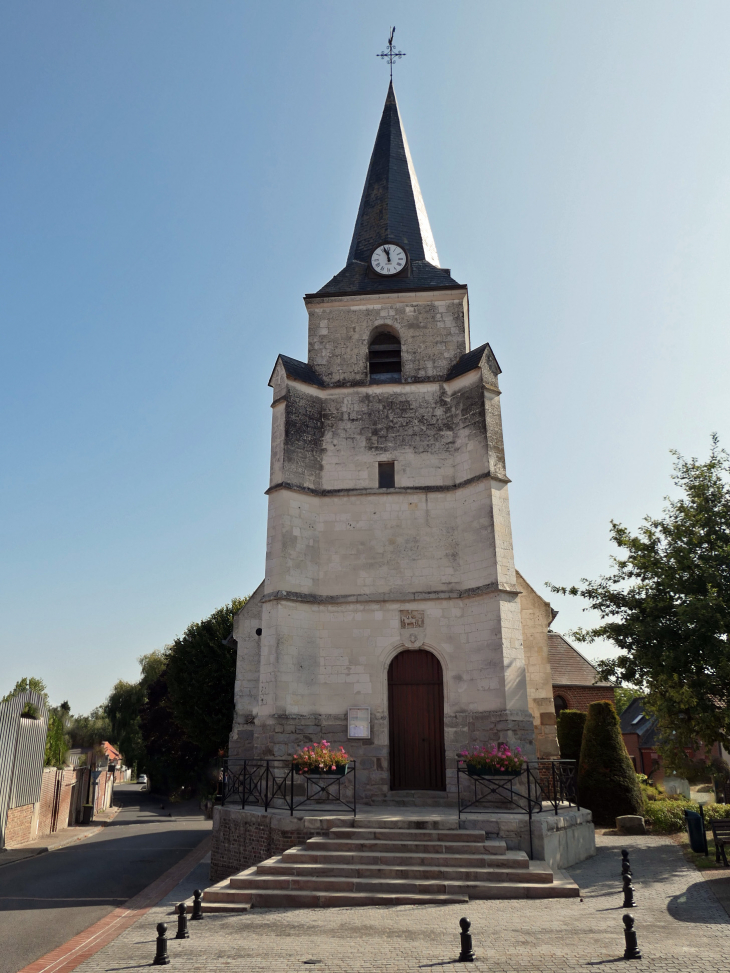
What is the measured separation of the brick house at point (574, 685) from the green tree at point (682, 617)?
10.9 meters

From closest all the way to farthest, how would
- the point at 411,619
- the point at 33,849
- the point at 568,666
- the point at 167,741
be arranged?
the point at 411,619, the point at 33,849, the point at 568,666, the point at 167,741

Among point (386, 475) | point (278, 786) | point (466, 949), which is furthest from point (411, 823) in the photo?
point (386, 475)

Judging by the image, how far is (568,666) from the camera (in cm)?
2527

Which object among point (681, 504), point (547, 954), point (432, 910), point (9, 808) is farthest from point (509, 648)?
point (9, 808)

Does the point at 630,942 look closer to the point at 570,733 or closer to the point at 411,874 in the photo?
the point at 411,874

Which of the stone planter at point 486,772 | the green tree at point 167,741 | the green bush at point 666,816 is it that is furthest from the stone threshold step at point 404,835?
the green tree at point 167,741

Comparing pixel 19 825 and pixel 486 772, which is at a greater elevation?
pixel 486 772

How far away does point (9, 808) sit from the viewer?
17.4 metres

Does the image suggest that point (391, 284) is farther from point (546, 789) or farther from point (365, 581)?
point (546, 789)

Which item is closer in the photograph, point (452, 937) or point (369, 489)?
point (452, 937)

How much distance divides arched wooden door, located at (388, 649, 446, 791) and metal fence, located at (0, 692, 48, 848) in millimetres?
10021

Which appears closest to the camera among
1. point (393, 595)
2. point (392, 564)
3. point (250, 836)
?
point (250, 836)

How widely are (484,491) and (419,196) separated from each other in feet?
33.7

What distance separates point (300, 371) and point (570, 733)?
12594 millimetres
